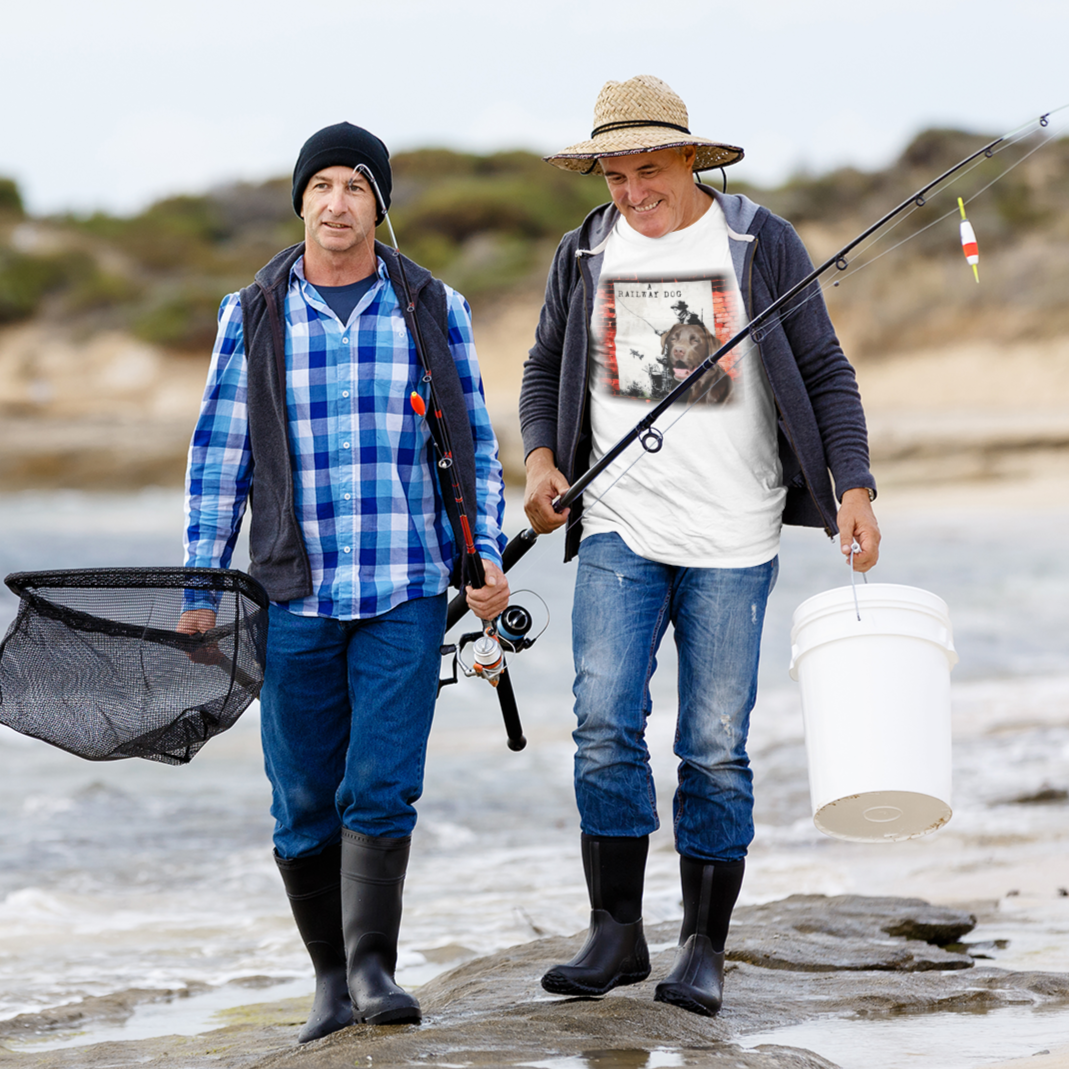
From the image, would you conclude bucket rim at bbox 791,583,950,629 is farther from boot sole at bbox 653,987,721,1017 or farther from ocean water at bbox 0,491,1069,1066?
boot sole at bbox 653,987,721,1017

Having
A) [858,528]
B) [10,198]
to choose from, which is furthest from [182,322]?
[858,528]

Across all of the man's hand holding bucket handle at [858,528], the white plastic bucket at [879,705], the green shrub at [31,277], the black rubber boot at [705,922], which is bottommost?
the black rubber boot at [705,922]

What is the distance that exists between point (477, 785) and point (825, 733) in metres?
4.41

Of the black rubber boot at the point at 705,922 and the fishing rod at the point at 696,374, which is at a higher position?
the fishing rod at the point at 696,374

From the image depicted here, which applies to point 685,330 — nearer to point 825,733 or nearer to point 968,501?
point 825,733

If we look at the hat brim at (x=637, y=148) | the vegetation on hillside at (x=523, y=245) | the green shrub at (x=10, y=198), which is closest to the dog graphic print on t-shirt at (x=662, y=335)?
the hat brim at (x=637, y=148)

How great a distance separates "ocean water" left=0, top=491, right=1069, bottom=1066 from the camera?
4121mm

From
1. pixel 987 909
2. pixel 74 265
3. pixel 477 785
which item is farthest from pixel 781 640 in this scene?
pixel 74 265

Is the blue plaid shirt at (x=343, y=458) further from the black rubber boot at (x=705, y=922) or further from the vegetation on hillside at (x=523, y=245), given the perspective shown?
the vegetation on hillside at (x=523, y=245)

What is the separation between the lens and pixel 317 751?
2.86 meters

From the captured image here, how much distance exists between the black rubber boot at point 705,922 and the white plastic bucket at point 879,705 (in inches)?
9.0

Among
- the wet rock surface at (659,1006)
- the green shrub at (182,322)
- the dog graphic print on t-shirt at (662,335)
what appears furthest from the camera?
the green shrub at (182,322)

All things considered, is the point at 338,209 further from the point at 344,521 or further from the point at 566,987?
the point at 566,987

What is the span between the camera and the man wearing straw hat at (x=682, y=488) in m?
2.89
